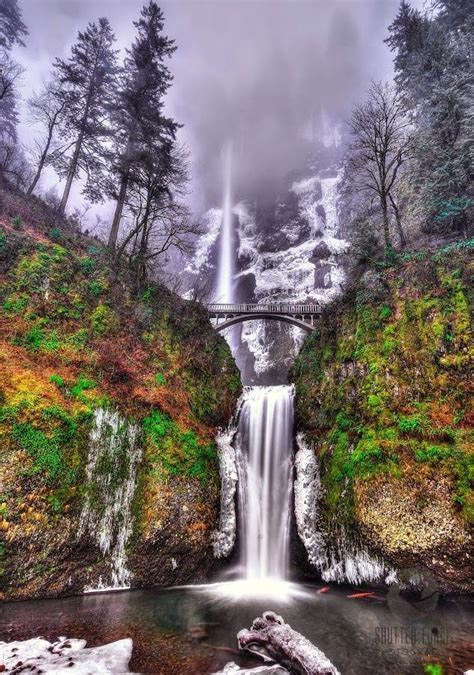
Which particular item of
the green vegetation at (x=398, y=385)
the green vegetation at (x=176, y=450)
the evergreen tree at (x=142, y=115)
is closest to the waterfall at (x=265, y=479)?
the green vegetation at (x=398, y=385)

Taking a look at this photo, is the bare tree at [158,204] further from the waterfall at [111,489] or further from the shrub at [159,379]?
the waterfall at [111,489]

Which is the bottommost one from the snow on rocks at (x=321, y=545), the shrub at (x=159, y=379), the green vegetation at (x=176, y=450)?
the snow on rocks at (x=321, y=545)

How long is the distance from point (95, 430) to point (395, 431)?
26.0ft

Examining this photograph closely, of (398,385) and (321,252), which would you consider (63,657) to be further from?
(321,252)

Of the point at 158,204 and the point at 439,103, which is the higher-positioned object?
the point at 439,103

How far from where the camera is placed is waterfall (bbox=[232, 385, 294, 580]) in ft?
32.8

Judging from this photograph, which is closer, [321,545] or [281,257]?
[321,545]

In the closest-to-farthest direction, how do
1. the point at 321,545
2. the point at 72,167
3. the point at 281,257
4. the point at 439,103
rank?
the point at 321,545, the point at 439,103, the point at 72,167, the point at 281,257

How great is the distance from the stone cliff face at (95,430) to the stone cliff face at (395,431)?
11.3ft

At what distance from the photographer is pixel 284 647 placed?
4801 mm

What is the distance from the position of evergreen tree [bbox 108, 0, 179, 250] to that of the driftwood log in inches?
600

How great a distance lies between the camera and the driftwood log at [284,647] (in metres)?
4.30

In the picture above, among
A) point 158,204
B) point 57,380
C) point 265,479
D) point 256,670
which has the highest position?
point 158,204

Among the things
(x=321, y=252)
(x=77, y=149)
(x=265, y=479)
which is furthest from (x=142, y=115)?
(x=321, y=252)
